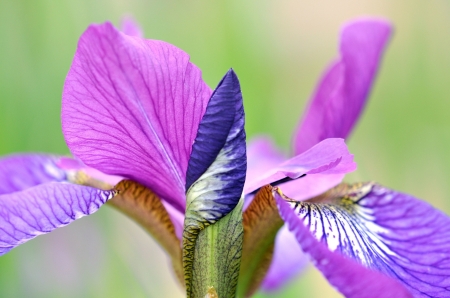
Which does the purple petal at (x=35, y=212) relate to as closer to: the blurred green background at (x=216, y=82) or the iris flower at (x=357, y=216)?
the iris flower at (x=357, y=216)

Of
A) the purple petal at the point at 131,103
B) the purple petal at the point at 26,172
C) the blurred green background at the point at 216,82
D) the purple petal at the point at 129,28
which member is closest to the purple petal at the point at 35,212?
the purple petal at the point at 131,103

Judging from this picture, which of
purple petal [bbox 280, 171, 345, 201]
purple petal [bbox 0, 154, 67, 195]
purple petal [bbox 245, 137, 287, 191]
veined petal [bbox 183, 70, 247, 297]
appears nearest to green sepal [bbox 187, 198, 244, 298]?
veined petal [bbox 183, 70, 247, 297]

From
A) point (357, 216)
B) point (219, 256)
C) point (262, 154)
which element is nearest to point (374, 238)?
point (357, 216)

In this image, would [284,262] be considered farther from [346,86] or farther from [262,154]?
[346,86]

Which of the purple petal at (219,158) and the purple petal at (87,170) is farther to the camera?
the purple petal at (87,170)

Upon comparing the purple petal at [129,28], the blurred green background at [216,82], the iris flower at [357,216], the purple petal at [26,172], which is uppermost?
the blurred green background at [216,82]

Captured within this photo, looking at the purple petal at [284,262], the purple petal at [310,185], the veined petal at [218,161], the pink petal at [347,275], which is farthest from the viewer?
the purple petal at [284,262]

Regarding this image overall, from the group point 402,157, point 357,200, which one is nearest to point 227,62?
point 402,157
